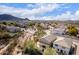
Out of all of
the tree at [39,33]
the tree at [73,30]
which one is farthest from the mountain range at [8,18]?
the tree at [73,30]

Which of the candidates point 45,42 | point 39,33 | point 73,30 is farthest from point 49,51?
point 73,30

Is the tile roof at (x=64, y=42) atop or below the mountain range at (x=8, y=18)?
below

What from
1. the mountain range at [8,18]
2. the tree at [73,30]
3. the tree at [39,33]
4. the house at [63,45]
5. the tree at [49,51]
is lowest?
the tree at [49,51]

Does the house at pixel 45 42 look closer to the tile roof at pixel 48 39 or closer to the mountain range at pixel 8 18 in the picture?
the tile roof at pixel 48 39

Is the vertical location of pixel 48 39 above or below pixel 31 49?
above

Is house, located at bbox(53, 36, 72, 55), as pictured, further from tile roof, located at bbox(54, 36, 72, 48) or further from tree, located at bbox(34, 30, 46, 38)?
tree, located at bbox(34, 30, 46, 38)

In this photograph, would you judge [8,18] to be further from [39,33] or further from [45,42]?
[45,42]

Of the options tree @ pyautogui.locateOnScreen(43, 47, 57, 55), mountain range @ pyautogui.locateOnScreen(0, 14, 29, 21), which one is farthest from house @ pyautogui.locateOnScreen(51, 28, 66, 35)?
mountain range @ pyautogui.locateOnScreen(0, 14, 29, 21)
